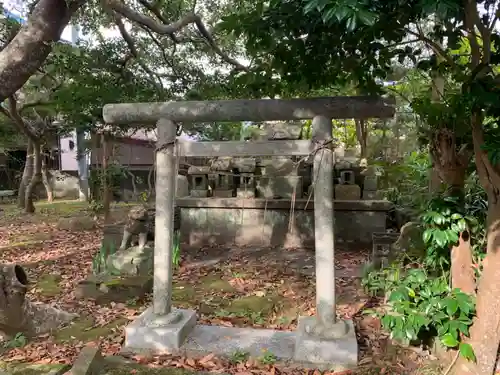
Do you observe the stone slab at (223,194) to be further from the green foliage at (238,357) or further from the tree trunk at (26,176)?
the tree trunk at (26,176)

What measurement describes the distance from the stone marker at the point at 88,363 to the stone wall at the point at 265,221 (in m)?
4.62

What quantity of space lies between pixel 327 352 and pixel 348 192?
194 inches

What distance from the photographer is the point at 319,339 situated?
3576 millimetres

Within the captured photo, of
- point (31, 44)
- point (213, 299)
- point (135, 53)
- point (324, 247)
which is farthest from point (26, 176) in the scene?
point (324, 247)

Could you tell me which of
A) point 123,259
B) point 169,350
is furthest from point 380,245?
point 123,259

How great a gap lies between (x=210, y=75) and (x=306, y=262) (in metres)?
4.64

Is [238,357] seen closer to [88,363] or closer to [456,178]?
[88,363]

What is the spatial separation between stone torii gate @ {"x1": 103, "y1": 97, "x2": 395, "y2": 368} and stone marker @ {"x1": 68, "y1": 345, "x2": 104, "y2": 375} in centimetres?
45

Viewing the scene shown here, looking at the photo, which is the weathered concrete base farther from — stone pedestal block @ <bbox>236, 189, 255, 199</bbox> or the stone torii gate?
stone pedestal block @ <bbox>236, 189, 255, 199</bbox>

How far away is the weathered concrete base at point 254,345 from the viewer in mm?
3492

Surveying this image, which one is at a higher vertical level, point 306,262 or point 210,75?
point 210,75

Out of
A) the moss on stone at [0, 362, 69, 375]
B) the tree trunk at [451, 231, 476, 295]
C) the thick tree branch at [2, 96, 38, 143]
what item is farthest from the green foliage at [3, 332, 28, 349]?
the thick tree branch at [2, 96, 38, 143]

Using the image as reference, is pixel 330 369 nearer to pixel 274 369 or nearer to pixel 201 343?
pixel 274 369

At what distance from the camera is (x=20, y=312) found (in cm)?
398
